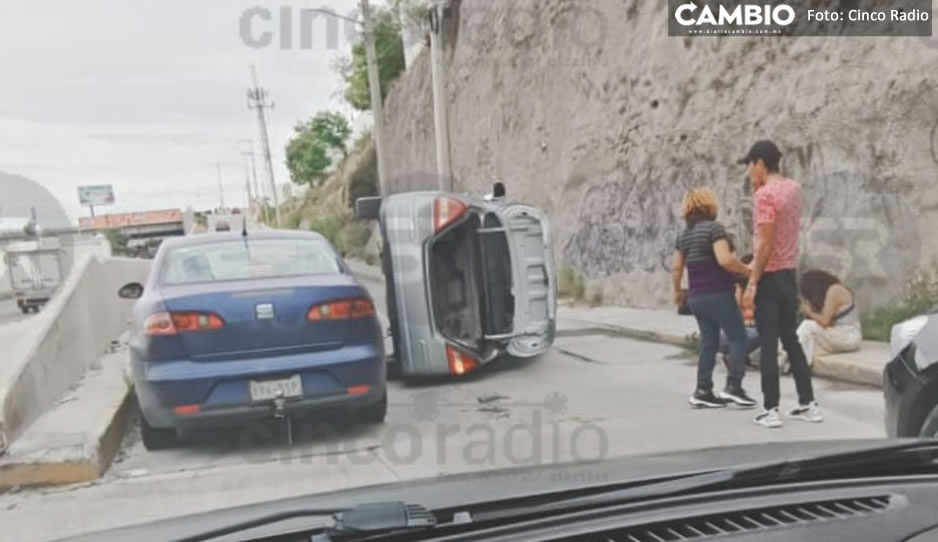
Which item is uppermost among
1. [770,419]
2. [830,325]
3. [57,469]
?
[830,325]

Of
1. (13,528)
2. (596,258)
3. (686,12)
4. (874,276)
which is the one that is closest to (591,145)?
(596,258)

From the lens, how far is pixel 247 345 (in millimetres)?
5047

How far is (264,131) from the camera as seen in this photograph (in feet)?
208

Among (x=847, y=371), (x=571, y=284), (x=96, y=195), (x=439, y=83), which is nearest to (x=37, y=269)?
(x=439, y=83)

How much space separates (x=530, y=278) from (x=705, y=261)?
2.45m

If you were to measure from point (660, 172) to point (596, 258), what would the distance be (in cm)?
276

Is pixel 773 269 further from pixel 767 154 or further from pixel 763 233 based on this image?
pixel 767 154

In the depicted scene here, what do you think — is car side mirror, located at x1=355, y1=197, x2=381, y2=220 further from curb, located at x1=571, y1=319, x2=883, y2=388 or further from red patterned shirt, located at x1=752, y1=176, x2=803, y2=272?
curb, located at x1=571, y1=319, x2=883, y2=388

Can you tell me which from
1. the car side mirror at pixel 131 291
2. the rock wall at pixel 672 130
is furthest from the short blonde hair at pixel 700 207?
the car side mirror at pixel 131 291

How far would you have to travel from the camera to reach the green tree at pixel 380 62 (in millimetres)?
36906

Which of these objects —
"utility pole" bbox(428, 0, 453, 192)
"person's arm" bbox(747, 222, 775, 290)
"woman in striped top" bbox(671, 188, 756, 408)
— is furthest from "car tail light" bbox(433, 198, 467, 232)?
"utility pole" bbox(428, 0, 453, 192)

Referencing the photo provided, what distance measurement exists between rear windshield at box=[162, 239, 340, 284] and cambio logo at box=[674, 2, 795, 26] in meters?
7.64

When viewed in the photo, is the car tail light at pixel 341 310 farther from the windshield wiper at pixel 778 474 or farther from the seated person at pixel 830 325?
the seated person at pixel 830 325

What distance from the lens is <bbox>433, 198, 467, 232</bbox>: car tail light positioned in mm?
6953
